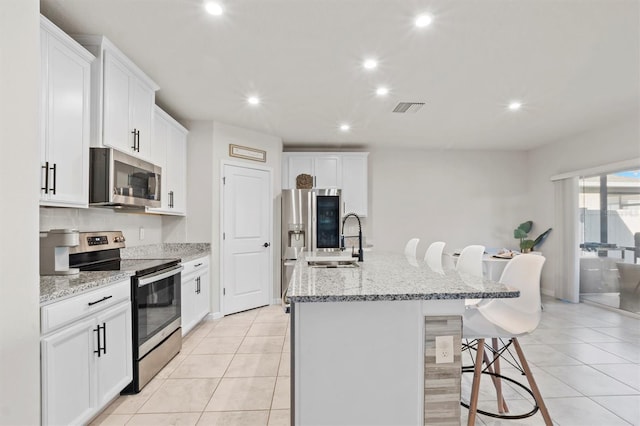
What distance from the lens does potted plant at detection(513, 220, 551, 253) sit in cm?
544

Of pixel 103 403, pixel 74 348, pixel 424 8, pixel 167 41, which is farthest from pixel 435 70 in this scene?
pixel 103 403

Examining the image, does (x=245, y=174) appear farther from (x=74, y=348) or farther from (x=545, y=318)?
(x=545, y=318)

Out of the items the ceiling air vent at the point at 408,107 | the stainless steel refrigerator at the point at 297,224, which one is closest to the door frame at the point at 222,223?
the stainless steel refrigerator at the point at 297,224

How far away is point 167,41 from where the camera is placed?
8.11 ft

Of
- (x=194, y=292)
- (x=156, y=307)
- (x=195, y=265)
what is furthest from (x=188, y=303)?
(x=156, y=307)

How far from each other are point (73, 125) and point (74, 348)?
1.37 meters

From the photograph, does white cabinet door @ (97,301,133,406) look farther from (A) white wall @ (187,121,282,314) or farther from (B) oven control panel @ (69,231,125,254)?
(A) white wall @ (187,121,282,314)

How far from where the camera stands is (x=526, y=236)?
5.83 metres

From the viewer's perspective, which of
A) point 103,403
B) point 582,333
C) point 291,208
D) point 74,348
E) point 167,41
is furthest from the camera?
point 291,208

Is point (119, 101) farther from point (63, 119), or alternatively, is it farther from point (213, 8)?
point (213, 8)

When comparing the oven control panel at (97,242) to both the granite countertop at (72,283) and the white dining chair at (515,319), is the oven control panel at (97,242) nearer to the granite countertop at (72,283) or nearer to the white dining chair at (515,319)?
the granite countertop at (72,283)

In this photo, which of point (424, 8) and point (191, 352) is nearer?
point (424, 8)

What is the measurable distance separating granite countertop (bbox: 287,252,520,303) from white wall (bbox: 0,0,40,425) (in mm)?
889

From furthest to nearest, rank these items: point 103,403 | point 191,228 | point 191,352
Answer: point 191,228
point 191,352
point 103,403
